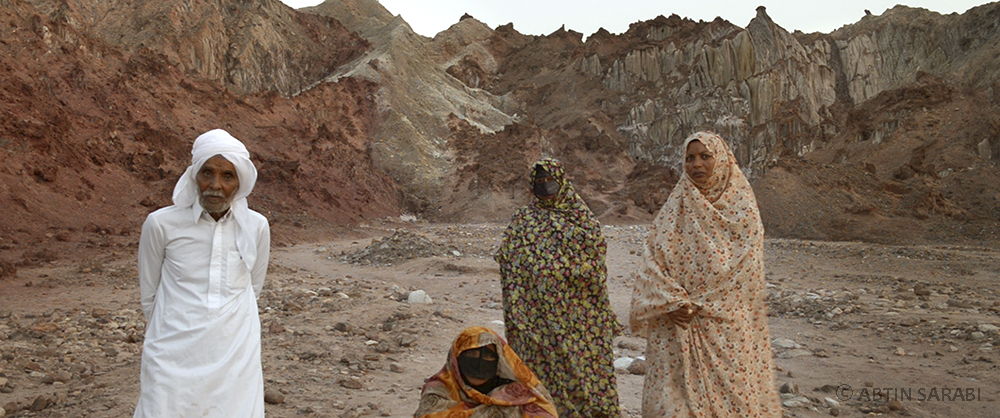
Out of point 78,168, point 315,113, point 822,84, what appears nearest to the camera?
point 78,168

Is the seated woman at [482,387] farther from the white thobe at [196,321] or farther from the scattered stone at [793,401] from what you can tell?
the scattered stone at [793,401]

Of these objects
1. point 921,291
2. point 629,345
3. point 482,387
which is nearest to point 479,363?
point 482,387

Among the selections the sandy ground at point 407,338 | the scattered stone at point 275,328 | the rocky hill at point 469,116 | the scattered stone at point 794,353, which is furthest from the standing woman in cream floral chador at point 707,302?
the rocky hill at point 469,116

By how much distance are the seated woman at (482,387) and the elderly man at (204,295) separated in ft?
2.24

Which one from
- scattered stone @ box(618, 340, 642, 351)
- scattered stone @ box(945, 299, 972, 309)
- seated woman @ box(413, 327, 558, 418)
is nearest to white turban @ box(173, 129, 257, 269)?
seated woman @ box(413, 327, 558, 418)

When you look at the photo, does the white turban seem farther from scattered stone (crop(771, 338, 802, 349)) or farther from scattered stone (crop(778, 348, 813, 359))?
scattered stone (crop(771, 338, 802, 349))

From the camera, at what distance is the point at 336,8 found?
211ft

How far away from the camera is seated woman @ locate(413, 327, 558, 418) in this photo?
2.59 m

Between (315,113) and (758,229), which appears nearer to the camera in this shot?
(758,229)

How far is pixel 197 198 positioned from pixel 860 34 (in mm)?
62735

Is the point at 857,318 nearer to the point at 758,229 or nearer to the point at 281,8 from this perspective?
the point at 758,229

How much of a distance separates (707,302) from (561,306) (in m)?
0.74

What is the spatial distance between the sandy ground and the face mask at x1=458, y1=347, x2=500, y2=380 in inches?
64.8

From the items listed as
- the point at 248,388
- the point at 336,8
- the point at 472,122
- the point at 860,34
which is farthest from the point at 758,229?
the point at 336,8
